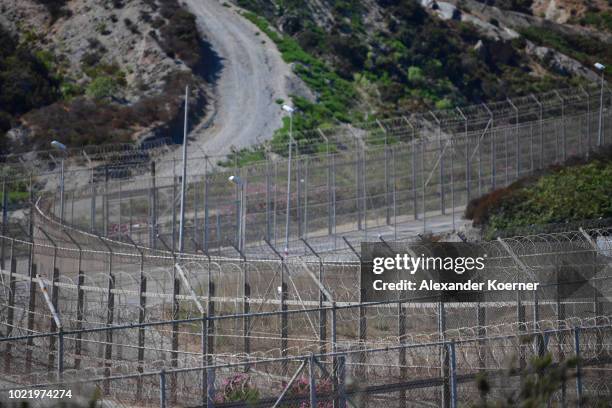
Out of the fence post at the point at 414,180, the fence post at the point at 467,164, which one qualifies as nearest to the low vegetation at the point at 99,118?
the fence post at the point at 414,180

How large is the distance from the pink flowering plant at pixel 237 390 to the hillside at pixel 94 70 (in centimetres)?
3719

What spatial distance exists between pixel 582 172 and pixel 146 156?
20.5 meters

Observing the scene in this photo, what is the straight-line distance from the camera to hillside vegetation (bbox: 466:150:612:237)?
90.1ft

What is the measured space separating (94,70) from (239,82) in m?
7.61

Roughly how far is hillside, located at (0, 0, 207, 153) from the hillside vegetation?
22.3 m

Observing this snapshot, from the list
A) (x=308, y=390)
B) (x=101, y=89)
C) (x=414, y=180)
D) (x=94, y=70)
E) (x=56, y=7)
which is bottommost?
(x=308, y=390)

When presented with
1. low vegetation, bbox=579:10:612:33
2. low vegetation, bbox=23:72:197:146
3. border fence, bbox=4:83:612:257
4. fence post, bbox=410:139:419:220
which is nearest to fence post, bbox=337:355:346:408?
border fence, bbox=4:83:612:257

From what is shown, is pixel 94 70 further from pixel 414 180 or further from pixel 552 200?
pixel 552 200

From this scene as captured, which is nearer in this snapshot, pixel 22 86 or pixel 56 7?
pixel 22 86

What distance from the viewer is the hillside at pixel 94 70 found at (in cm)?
5069

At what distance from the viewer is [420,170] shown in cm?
3616

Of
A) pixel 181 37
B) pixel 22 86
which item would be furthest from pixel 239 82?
pixel 22 86

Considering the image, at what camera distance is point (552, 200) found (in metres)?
28.7

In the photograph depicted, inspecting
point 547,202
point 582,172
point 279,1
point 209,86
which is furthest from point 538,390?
point 279,1
